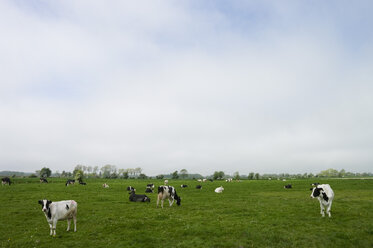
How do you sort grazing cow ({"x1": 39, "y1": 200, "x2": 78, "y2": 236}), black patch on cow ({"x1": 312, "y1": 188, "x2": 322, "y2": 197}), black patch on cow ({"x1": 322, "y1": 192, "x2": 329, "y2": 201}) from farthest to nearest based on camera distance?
black patch on cow ({"x1": 312, "y1": 188, "x2": 322, "y2": 197}) < black patch on cow ({"x1": 322, "y1": 192, "x2": 329, "y2": 201}) < grazing cow ({"x1": 39, "y1": 200, "x2": 78, "y2": 236})

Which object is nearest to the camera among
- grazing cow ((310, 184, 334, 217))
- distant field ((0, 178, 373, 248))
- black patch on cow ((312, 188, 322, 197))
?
distant field ((0, 178, 373, 248))

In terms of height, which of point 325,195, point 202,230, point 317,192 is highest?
point 317,192

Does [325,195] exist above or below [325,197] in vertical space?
above

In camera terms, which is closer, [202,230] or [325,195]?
[202,230]

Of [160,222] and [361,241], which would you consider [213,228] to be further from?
[361,241]

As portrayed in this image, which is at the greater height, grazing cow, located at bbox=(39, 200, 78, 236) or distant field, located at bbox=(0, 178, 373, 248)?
grazing cow, located at bbox=(39, 200, 78, 236)

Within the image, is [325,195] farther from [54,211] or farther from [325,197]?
[54,211]

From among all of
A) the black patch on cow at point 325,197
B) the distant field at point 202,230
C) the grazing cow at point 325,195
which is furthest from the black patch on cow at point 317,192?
the distant field at point 202,230

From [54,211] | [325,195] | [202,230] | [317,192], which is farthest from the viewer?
[317,192]

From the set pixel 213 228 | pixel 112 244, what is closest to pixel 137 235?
pixel 112 244

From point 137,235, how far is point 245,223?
743 centimetres

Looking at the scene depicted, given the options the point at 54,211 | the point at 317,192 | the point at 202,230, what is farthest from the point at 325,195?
the point at 54,211

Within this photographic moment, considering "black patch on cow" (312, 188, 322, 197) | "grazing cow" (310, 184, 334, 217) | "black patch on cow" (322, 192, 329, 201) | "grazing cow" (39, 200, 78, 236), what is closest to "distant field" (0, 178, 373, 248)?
"grazing cow" (310, 184, 334, 217)

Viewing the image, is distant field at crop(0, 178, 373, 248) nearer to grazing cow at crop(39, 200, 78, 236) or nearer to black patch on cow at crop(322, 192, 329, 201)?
grazing cow at crop(39, 200, 78, 236)
